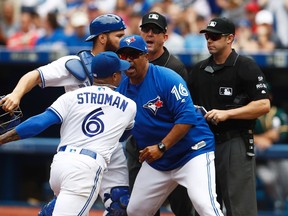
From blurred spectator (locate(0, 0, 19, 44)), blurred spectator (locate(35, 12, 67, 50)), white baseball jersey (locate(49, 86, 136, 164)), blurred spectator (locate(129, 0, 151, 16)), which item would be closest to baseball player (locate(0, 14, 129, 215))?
white baseball jersey (locate(49, 86, 136, 164))

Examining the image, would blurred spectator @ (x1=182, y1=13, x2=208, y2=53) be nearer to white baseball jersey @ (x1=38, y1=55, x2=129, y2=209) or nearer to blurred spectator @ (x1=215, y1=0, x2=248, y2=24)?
blurred spectator @ (x1=215, y1=0, x2=248, y2=24)

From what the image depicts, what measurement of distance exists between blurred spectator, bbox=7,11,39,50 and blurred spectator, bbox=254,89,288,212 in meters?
3.63

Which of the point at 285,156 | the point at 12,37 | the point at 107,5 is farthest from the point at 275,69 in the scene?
the point at 12,37

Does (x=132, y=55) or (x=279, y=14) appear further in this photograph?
(x=279, y=14)

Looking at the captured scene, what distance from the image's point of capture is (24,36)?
41.9 ft

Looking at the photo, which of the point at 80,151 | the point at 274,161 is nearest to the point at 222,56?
the point at 80,151

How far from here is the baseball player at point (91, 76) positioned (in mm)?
7023

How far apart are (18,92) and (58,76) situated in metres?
0.50

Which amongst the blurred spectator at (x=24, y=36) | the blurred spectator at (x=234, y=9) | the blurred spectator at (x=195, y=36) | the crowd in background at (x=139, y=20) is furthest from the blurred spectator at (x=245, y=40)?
the blurred spectator at (x=24, y=36)

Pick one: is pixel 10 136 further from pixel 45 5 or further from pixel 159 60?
pixel 45 5

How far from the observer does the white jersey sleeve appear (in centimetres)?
704

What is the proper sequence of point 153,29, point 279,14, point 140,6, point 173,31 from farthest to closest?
point 140,6, point 173,31, point 279,14, point 153,29

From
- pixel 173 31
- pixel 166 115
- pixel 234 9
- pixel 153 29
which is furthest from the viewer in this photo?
pixel 234 9

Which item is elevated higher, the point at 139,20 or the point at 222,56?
the point at 139,20
